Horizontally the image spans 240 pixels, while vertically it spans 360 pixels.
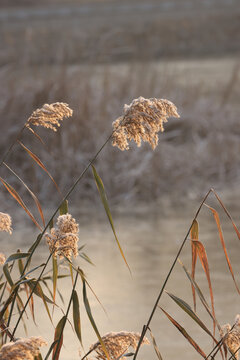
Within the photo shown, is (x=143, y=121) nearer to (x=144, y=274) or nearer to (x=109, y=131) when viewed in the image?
(x=144, y=274)

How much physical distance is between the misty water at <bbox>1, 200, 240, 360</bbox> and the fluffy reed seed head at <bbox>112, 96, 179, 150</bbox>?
1058 mm

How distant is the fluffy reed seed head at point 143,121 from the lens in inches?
81.9

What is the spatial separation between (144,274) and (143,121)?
2.59 metres

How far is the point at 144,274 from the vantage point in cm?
462

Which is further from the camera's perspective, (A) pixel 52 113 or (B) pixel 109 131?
(B) pixel 109 131

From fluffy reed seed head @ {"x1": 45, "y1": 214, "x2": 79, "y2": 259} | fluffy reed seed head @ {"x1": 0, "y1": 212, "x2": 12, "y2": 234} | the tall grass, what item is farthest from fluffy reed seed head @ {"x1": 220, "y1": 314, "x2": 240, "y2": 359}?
the tall grass

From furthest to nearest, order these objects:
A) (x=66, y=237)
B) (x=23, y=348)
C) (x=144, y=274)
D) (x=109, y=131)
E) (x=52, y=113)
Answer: (x=109, y=131) < (x=144, y=274) < (x=52, y=113) < (x=66, y=237) < (x=23, y=348)

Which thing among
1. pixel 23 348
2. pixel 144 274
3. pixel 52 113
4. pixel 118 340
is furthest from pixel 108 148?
pixel 23 348

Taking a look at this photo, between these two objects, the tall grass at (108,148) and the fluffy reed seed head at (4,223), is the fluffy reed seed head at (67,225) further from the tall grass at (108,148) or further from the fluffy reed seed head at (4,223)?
the tall grass at (108,148)

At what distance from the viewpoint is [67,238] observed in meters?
2.02

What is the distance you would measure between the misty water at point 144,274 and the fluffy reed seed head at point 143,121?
106cm

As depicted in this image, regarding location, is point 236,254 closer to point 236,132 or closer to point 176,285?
point 176,285

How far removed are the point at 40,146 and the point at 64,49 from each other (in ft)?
3.43

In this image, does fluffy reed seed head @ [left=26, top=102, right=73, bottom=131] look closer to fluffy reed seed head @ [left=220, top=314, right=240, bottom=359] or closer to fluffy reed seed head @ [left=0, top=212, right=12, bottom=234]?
fluffy reed seed head @ [left=0, top=212, right=12, bottom=234]
